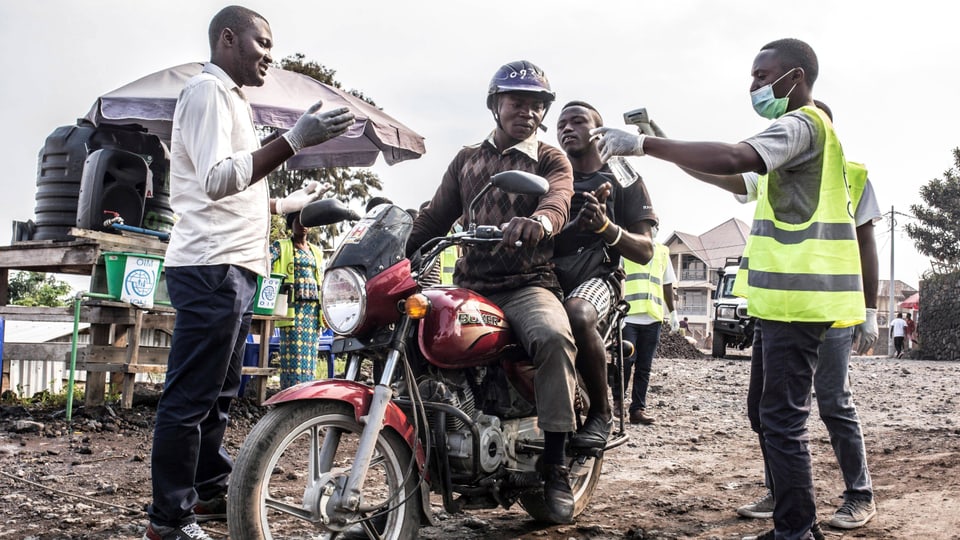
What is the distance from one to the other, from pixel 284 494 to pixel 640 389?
4.70m

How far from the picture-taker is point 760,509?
4426 mm

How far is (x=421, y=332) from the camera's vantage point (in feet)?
11.6

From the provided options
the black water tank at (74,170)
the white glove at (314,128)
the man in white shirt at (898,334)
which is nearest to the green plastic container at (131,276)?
the black water tank at (74,170)

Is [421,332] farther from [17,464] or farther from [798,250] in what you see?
[17,464]

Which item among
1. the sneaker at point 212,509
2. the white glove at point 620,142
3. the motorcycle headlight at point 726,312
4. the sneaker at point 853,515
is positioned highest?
the motorcycle headlight at point 726,312

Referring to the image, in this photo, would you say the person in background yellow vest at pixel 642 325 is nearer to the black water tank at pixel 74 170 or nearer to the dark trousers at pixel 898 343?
the black water tank at pixel 74 170

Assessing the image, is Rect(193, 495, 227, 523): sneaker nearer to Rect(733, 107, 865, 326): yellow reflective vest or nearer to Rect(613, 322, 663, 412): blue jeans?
Rect(733, 107, 865, 326): yellow reflective vest

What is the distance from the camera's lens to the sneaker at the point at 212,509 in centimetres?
412

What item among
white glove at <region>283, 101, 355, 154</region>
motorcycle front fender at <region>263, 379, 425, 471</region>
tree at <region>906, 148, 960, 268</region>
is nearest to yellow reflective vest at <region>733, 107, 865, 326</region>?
motorcycle front fender at <region>263, 379, 425, 471</region>

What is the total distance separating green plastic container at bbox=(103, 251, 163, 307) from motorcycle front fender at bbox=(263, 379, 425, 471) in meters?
4.44

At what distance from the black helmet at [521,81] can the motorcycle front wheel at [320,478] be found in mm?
1743

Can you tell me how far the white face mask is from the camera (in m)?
3.62

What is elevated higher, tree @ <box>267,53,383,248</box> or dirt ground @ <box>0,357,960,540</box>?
tree @ <box>267,53,383,248</box>

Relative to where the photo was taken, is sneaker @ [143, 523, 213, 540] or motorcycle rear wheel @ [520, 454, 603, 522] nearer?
sneaker @ [143, 523, 213, 540]
